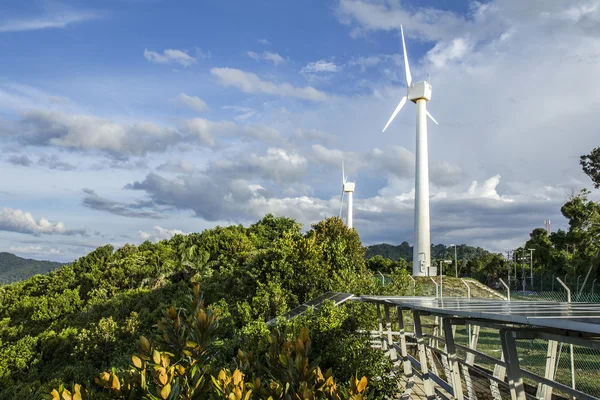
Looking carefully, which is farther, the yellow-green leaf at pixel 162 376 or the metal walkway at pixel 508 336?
the yellow-green leaf at pixel 162 376

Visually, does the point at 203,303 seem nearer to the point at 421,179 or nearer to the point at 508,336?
the point at 508,336

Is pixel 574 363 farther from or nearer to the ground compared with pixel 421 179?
nearer to the ground

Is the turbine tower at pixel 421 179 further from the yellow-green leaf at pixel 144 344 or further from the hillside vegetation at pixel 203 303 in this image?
the yellow-green leaf at pixel 144 344

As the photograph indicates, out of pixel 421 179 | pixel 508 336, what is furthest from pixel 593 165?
pixel 508 336

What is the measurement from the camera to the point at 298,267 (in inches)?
738

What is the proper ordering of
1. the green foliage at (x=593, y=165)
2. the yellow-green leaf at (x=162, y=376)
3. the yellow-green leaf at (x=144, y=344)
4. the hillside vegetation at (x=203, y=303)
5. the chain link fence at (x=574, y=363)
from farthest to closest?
1. the green foliage at (x=593, y=165)
2. the chain link fence at (x=574, y=363)
3. the hillside vegetation at (x=203, y=303)
4. the yellow-green leaf at (x=144, y=344)
5. the yellow-green leaf at (x=162, y=376)

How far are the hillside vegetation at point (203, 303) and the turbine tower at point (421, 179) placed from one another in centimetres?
1211

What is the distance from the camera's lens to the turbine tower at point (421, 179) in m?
43.8

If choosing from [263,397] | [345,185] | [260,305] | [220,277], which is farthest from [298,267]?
[345,185]

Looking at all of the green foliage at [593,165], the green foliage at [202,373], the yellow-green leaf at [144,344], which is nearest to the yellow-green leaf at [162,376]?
the green foliage at [202,373]

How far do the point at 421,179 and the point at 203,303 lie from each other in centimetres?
4114

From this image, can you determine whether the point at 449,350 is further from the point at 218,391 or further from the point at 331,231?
the point at 331,231

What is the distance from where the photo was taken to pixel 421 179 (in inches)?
1745

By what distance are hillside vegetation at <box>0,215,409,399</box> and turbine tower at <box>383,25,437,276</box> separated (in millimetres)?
12108
